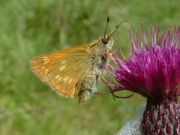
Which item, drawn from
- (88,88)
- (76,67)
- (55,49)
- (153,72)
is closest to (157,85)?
(153,72)

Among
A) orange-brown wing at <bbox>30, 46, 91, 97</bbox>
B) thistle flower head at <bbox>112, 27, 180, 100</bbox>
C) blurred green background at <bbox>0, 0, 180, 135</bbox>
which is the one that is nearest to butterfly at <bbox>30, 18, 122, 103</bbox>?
orange-brown wing at <bbox>30, 46, 91, 97</bbox>

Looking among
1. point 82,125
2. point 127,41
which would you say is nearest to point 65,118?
point 82,125

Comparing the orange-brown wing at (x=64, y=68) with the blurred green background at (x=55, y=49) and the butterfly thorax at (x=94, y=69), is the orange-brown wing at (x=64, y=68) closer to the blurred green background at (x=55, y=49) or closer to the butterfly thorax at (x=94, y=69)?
the butterfly thorax at (x=94, y=69)

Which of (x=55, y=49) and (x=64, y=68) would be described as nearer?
(x=64, y=68)

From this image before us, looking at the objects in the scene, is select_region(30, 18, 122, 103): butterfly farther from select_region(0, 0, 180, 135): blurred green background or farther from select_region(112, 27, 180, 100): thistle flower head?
select_region(0, 0, 180, 135): blurred green background

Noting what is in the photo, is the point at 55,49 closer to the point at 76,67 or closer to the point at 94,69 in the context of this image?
the point at 76,67

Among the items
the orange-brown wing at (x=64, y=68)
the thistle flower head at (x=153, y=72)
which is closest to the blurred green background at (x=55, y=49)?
the orange-brown wing at (x=64, y=68)
